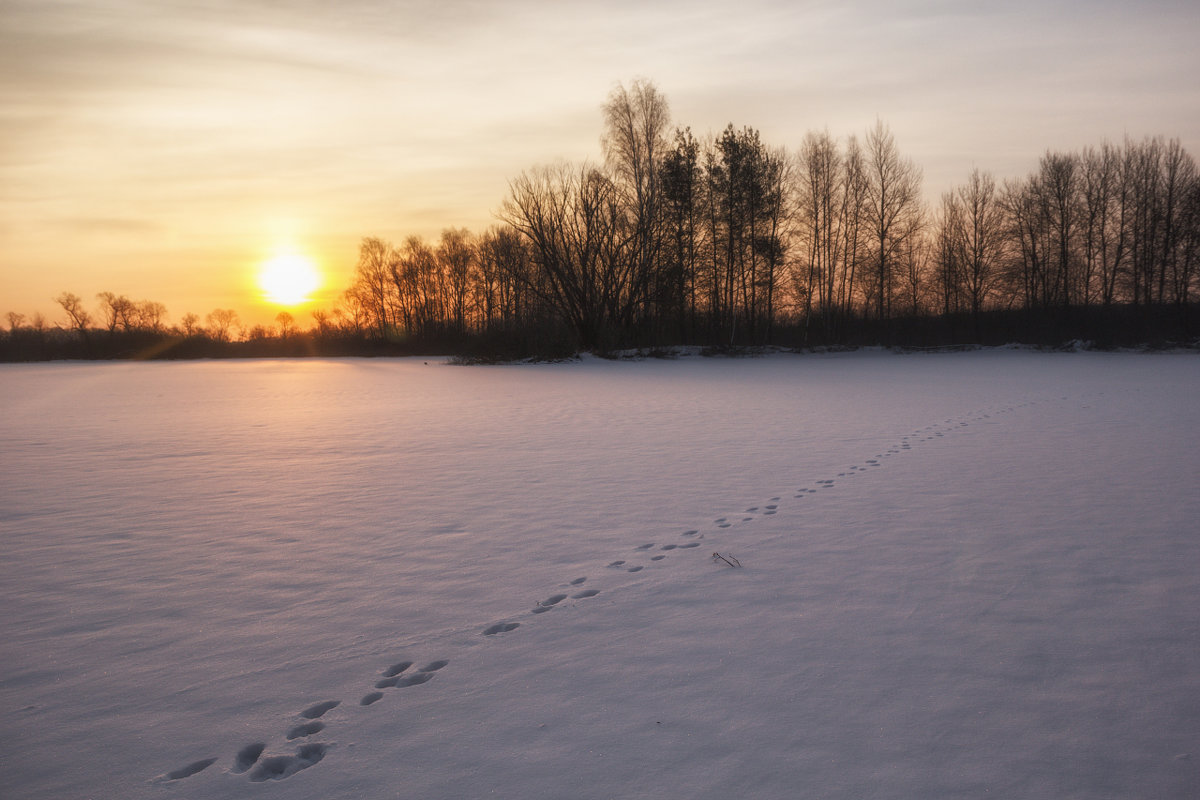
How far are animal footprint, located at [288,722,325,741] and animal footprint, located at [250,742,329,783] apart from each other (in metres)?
0.08

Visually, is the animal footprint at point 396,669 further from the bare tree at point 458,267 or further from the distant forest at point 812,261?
the bare tree at point 458,267

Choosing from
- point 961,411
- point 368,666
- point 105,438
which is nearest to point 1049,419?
point 961,411

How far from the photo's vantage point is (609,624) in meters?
3.36

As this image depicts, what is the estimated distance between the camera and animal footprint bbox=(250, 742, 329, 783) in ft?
7.43

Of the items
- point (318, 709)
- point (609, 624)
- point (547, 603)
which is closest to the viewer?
point (318, 709)

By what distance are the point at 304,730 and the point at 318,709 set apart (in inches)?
5.3

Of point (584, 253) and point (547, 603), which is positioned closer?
point (547, 603)

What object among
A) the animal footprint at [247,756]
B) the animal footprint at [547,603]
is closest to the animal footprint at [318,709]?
the animal footprint at [247,756]

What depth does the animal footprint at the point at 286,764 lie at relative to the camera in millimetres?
2266

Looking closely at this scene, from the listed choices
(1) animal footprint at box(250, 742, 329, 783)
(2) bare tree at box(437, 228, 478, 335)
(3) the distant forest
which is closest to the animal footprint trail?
(1) animal footprint at box(250, 742, 329, 783)

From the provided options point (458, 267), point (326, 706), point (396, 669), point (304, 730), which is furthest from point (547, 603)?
point (458, 267)

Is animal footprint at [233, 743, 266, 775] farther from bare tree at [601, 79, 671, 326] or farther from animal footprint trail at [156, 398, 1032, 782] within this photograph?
bare tree at [601, 79, 671, 326]

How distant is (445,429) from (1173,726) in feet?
30.1

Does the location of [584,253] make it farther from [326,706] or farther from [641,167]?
[326,706]
